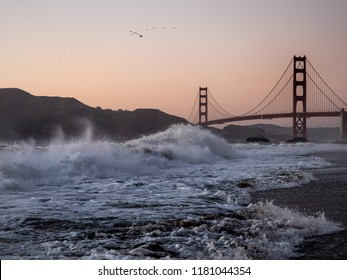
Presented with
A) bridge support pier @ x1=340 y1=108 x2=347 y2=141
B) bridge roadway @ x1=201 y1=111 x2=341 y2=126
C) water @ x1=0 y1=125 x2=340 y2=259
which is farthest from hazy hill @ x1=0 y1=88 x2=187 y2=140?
water @ x1=0 y1=125 x2=340 y2=259

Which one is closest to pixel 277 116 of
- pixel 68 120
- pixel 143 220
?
pixel 68 120

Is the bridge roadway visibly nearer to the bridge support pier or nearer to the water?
the bridge support pier

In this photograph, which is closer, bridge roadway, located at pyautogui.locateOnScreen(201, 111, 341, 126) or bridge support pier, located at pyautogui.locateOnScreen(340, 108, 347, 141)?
bridge roadway, located at pyautogui.locateOnScreen(201, 111, 341, 126)

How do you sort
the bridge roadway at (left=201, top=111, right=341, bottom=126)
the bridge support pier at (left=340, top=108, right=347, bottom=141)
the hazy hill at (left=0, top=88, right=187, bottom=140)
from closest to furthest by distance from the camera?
the bridge roadway at (left=201, top=111, right=341, bottom=126), the bridge support pier at (left=340, top=108, right=347, bottom=141), the hazy hill at (left=0, top=88, right=187, bottom=140)

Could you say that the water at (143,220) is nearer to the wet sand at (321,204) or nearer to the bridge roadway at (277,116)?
the wet sand at (321,204)

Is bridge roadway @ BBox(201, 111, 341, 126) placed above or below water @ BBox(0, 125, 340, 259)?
above

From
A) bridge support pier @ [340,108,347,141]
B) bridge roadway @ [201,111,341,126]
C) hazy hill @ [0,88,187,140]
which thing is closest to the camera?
bridge roadway @ [201,111,341,126]

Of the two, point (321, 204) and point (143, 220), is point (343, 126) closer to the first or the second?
point (321, 204)
